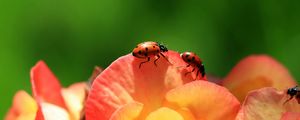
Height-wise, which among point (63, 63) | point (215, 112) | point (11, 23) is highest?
point (11, 23)

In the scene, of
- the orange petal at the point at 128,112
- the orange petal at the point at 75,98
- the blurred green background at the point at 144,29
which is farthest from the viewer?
the blurred green background at the point at 144,29

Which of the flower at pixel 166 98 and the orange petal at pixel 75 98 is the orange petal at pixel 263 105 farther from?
the orange petal at pixel 75 98

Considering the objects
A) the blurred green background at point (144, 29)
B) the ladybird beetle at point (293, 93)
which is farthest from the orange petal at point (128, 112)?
the blurred green background at point (144, 29)

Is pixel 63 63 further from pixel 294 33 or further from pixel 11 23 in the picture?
pixel 294 33

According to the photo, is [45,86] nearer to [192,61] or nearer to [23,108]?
[23,108]

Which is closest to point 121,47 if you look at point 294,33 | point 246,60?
point 294,33

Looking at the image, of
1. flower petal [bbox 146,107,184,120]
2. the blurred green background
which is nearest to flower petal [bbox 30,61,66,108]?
flower petal [bbox 146,107,184,120]

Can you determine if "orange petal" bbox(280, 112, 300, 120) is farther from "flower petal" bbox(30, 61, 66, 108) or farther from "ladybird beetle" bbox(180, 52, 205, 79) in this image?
"flower petal" bbox(30, 61, 66, 108)
